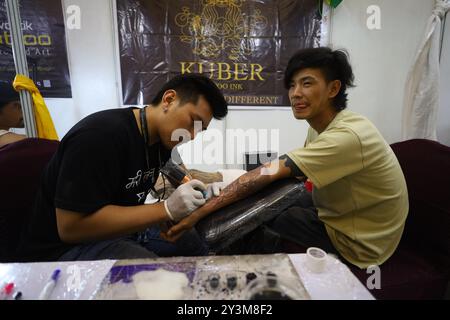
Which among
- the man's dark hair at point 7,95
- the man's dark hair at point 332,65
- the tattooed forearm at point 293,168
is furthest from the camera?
the man's dark hair at point 7,95

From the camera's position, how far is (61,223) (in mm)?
825

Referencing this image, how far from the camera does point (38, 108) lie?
1.55 meters

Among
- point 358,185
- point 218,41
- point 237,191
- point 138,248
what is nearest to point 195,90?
point 237,191

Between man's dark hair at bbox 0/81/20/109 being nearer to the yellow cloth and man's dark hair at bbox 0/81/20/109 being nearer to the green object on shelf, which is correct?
the yellow cloth

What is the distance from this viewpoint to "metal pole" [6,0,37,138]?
138 centimetres

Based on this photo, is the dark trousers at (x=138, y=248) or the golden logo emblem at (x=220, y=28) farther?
the golden logo emblem at (x=220, y=28)

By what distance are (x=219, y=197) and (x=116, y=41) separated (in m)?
2.08

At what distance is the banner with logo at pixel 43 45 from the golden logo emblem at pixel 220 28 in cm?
115

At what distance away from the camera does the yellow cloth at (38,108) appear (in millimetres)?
1444

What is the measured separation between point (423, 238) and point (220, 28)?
87.7 inches

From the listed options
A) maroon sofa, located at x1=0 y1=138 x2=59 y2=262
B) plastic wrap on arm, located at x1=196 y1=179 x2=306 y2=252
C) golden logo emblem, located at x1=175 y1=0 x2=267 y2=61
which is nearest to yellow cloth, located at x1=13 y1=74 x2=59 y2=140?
maroon sofa, located at x1=0 y1=138 x2=59 y2=262

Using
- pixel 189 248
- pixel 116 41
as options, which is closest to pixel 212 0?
pixel 116 41

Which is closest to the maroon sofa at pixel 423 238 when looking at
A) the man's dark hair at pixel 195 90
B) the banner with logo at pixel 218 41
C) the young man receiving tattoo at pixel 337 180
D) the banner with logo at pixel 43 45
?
the young man receiving tattoo at pixel 337 180

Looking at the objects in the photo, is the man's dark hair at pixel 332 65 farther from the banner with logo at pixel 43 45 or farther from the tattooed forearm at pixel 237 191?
the banner with logo at pixel 43 45
